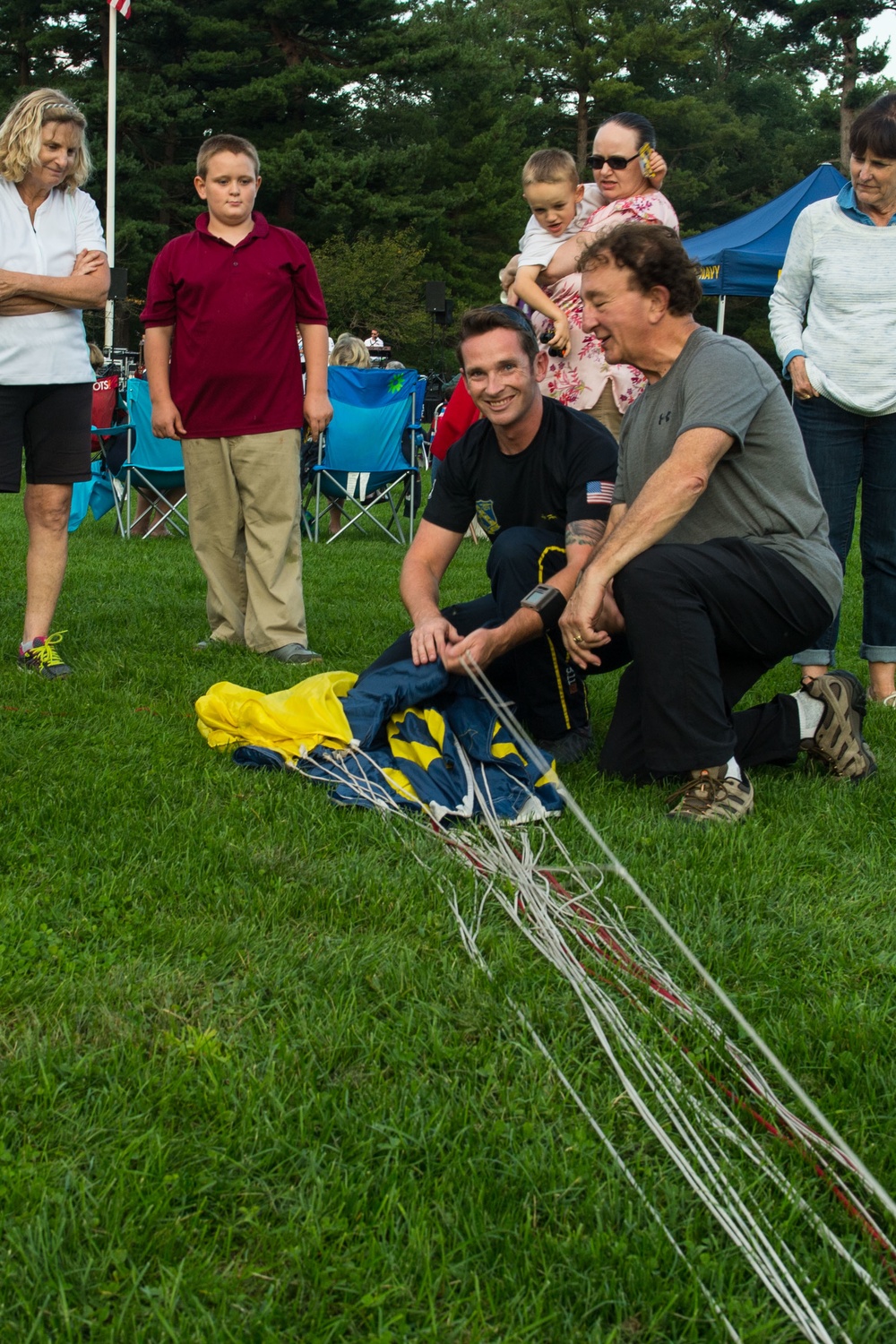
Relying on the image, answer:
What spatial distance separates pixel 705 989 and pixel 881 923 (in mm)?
471

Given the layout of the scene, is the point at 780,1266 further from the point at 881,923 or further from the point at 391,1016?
the point at 881,923

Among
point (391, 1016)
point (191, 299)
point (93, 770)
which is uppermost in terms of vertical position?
point (191, 299)

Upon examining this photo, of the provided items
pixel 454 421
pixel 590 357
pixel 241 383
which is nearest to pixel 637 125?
pixel 590 357

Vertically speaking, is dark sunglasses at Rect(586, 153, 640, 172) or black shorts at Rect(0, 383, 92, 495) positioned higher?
dark sunglasses at Rect(586, 153, 640, 172)

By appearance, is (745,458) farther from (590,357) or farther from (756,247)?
(756,247)

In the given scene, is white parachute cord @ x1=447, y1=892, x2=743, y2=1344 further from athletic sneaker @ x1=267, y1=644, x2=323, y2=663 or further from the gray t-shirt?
athletic sneaker @ x1=267, y1=644, x2=323, y2=663

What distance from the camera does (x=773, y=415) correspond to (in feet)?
9.53

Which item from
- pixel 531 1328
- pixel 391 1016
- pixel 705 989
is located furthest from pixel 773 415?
pixel 531 1328

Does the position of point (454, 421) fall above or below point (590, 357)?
below

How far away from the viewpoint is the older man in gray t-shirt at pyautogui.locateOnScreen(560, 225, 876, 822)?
279 centimetres

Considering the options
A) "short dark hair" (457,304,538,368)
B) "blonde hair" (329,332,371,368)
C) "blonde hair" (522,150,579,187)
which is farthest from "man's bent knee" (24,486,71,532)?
"blonde hair" (329,332,371,368)

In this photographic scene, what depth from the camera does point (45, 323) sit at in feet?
13.2

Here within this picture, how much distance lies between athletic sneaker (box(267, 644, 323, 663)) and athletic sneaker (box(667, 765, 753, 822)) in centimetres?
192

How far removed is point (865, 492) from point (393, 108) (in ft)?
105
